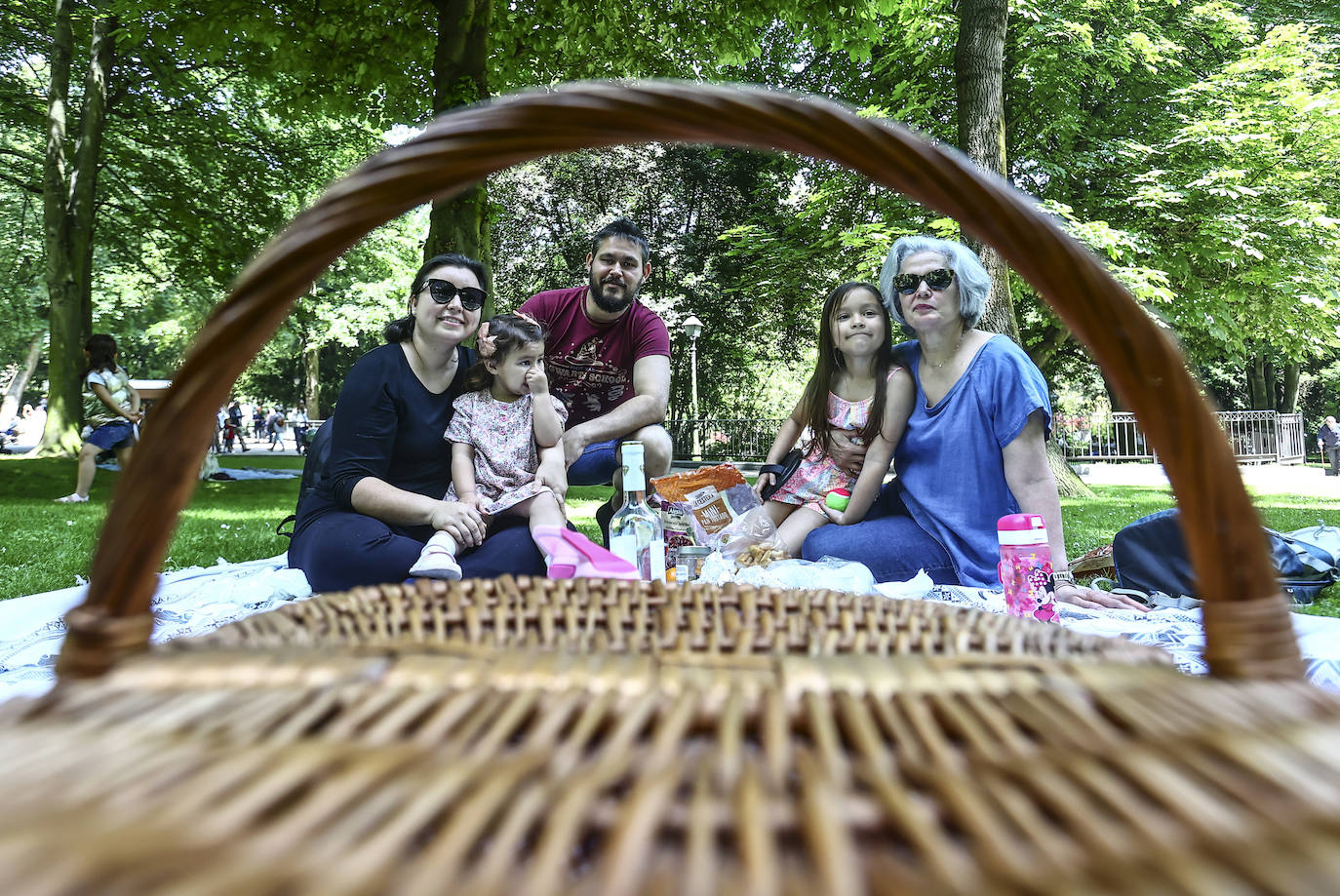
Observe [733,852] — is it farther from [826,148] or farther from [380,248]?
[380,248]

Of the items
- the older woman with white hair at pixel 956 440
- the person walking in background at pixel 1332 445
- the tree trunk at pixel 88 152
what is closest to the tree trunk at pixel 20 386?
the tree trunk at pixel 88 152

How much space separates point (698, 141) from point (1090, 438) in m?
17.8

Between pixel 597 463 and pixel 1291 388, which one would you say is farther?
pixel 1291 388

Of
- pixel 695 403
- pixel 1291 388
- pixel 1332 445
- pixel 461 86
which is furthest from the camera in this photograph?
pixel 1291 388

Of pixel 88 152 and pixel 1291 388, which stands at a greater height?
pixel 88 152

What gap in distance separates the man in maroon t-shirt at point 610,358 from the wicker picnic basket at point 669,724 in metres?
2.41

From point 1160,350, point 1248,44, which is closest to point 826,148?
point 1160,350

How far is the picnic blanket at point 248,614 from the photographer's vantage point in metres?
1.68

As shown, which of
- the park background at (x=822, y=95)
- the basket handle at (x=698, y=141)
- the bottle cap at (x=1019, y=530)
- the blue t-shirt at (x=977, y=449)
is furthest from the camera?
the park background at (x=822, y=95)

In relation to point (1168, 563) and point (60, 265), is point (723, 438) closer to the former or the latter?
point (60, 265)

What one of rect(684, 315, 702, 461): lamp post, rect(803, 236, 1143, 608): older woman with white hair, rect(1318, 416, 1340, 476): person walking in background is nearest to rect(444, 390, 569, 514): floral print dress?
rect(803, 236, 1143, 608): older woman with white hair

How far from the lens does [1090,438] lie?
16094mm

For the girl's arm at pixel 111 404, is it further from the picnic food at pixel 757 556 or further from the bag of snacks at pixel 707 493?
the picnic food at pixel 757 556

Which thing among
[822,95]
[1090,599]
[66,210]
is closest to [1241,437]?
[822,95]
